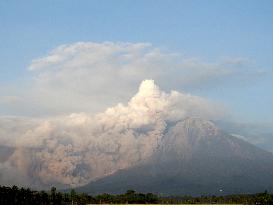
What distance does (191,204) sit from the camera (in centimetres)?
19462

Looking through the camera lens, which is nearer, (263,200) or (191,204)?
(263,200)

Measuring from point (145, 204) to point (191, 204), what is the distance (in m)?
19.3

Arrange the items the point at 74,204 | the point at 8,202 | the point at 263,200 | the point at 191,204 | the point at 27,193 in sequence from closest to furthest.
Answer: the point at 8,202, the point at 27,193, the point at 263,200, the point at 74,204, the point at 191,204

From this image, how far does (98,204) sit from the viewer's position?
189750 millimetres

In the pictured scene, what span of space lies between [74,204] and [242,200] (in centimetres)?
7003

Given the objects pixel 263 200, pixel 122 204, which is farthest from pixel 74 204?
pixel 263 200

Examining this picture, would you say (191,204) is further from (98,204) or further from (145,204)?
(98,204)

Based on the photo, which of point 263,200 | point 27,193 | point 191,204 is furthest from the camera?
point 191,204

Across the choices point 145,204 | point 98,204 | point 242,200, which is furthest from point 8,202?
point 242,200

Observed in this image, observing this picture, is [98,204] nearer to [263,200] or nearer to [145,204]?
[145,204]

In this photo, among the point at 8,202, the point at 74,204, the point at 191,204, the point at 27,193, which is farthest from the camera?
the point at 191,204

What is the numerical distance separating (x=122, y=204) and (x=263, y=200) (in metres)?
60.2

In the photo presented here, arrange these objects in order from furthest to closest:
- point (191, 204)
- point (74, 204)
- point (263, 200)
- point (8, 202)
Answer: point (191, 204), point (74, 204), point (263, 200), point (8, 202)

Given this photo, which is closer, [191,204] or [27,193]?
[27,193]
